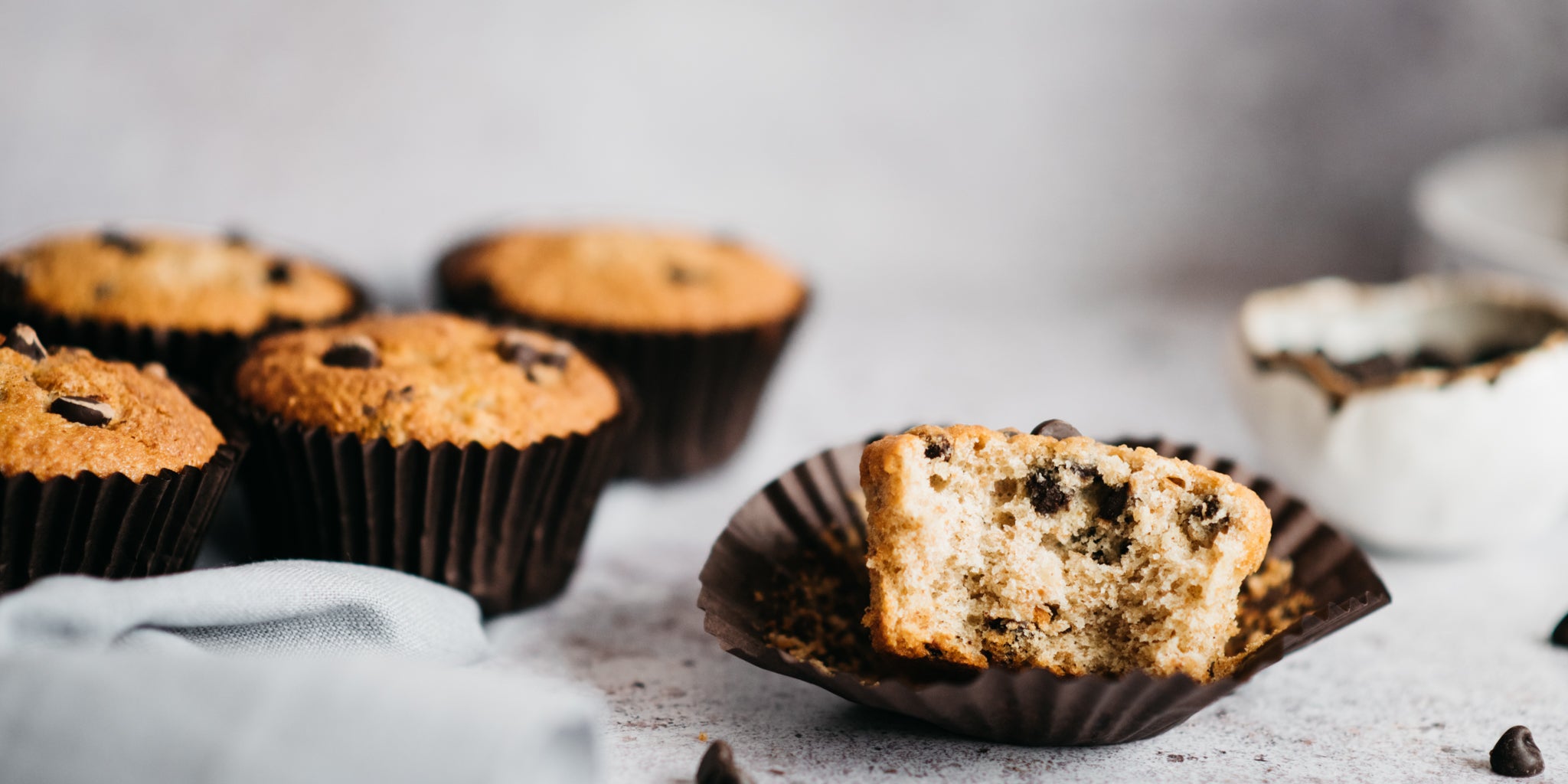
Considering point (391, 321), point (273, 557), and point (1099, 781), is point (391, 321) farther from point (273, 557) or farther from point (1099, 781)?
point (1099, 781)

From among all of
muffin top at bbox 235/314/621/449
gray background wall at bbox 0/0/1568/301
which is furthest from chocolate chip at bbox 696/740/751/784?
gray background wall at bbox 0/0/1568/301

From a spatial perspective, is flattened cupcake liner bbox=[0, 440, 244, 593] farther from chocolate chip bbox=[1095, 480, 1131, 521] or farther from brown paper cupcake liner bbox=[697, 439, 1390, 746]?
chocolate chip bbox=[1095, 480, 1131, 521]

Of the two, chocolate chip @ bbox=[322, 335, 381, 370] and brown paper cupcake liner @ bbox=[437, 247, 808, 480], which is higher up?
chocolate chip @ bbox=[322, 335, 381, 370]

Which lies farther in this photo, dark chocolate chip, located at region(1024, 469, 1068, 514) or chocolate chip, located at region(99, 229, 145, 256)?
chocolate chip, located at region(99, 229, 145, 256)

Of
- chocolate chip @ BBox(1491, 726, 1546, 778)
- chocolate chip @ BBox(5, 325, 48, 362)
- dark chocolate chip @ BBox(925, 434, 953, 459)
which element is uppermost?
dark chocolate chip @ BBox(925, 434, 953, 459)

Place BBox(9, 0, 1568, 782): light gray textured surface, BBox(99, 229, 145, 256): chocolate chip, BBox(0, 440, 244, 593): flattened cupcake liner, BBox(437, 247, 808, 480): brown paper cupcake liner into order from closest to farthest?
1. BBox(0, 440, 244, 593): flattened cupcake liner
2. BBox(99, 229, 145, 256): chocolate chip
3. BBox(437, 247, 808, 480): brown paper cupcake liner
4. BBox(9, 0, 1568, 782): light gray textured surface

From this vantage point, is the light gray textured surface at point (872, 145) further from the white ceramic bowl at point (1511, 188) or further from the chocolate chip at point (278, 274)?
the chocolate chip at point (278, 274)

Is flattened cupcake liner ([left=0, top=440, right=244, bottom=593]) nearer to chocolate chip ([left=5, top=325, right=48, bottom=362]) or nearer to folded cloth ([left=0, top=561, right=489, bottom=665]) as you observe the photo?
folded cloth ([left=0, top=561, right=489, bottom=665])

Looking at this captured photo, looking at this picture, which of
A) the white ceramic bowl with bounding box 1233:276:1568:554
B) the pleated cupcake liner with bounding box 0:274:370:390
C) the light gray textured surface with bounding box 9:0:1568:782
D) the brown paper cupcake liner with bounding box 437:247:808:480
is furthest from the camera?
the light gray textured surface with bounding box 9:0:1568:782
